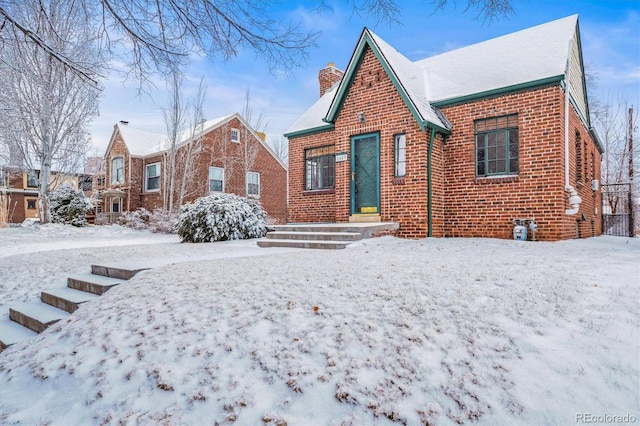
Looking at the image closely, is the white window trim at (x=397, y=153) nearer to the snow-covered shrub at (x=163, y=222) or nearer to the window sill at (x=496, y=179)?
the window sill at (x=496, y=179)

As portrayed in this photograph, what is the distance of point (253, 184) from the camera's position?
79.4ft

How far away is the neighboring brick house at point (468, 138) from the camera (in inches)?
324

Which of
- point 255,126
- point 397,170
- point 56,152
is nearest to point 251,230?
point 397,170

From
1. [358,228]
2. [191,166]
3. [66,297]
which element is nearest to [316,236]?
[358,228]

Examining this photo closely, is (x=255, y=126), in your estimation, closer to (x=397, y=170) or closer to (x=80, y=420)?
(x=397, y=170)

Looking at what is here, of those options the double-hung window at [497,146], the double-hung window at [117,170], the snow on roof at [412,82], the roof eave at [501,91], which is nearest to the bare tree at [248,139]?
the double-hung window at [117,170]

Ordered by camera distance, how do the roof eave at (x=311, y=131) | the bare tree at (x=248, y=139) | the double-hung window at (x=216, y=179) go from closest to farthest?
1. the roof eave at (x=311, y=131)
2. the double-hung window at (x=216, y=179)
3. the bare tree at (x=248, y=139)

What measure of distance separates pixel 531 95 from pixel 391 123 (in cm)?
321

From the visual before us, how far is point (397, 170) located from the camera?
951 cm

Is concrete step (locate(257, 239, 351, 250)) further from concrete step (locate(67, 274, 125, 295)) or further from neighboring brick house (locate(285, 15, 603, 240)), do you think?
concrete step (locate(67, 274, 125, 295))

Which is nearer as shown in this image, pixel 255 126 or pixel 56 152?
pixel 56 152

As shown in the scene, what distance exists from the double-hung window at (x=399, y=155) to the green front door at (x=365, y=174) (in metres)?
0.49

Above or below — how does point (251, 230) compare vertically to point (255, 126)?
below

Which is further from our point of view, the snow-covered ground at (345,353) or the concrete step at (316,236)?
the concrete step at (316,236)
